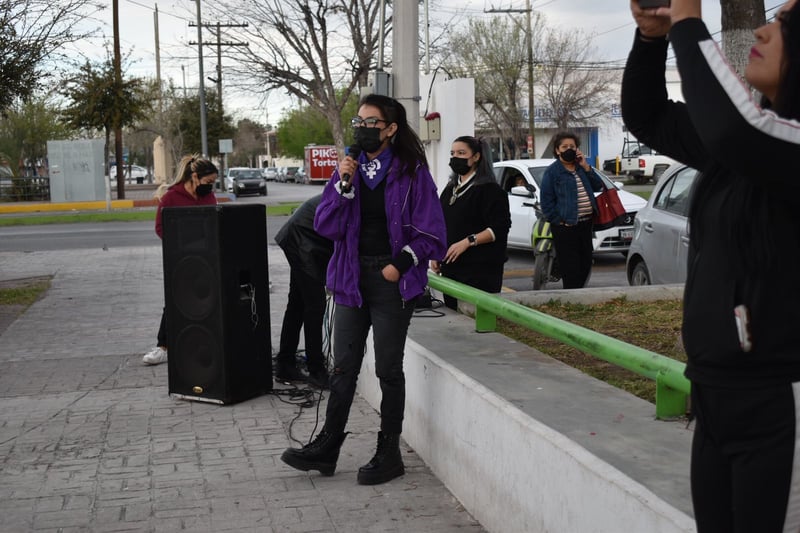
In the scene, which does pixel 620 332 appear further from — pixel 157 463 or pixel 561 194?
pixel 157 463

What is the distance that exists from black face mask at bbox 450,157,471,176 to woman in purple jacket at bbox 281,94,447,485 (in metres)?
1.94

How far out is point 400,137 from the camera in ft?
16.5

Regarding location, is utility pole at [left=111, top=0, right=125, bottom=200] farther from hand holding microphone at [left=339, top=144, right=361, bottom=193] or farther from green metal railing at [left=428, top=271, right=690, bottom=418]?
hand holding microphone at [left=339, top=144, right=361, bottom=193]

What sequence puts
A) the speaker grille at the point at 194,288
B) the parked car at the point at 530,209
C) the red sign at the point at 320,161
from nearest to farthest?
the speaker grille at the point at 194,288 < the parked car at the point at 530,209 < the red sign at the point at 320,161

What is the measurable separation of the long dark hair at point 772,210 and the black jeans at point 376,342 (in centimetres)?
294

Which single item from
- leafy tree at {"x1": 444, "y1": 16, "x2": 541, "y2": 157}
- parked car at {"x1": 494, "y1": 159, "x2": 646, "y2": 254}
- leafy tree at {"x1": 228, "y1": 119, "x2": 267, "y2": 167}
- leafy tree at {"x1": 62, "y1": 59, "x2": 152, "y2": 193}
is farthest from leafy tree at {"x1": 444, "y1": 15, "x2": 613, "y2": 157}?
leafy tree at {"x1": 228, "y1": 119, "x2": 267, "y2": 167}

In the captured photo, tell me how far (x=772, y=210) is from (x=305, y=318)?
5486mm

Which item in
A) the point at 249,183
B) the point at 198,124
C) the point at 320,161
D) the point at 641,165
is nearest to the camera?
the point at 641,165

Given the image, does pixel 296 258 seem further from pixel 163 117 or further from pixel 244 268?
pixel 163 117

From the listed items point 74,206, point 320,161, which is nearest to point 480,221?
point 74,206

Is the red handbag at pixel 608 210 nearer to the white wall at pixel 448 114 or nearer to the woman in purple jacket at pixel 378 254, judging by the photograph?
the white wall at pixel 448 114

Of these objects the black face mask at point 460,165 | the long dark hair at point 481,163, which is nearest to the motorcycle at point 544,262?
the long dark hair at point 481,163

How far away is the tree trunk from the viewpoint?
22.7 ft

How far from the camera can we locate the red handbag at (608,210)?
888 cm
